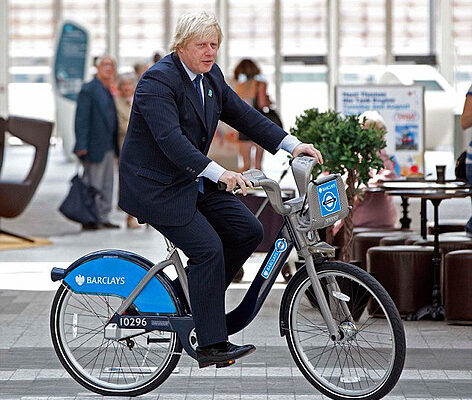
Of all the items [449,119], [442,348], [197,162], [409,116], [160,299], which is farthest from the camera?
[449,119]

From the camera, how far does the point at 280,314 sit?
4.94 meters

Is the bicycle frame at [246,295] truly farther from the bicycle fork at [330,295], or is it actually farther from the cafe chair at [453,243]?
the cafe chair at [453,243]

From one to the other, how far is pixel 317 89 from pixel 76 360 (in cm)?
2212

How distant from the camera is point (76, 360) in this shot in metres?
5.18

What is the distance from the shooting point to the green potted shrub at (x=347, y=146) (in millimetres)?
6816

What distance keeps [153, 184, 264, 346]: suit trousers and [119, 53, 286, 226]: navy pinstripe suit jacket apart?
0.07m

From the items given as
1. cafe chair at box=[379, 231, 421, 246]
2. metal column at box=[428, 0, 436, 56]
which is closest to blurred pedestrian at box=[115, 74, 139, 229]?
cafe chair at box=[379, 231, 421, 246]

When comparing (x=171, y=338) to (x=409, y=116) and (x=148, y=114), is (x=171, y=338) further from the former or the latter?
(x=409, y=116)

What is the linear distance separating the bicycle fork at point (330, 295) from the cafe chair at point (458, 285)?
2119 mm

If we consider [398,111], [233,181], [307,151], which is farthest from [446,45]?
[233,181]

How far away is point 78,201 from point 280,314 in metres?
7.44

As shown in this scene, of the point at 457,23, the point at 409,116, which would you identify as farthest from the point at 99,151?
the point at 457,23

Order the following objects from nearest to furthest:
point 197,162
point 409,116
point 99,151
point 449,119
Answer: point 197,162
point 409,116
point 99,151
point 449,119

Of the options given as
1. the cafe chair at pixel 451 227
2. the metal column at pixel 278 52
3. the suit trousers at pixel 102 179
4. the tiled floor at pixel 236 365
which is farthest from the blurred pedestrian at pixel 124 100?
the metal column at pixel 278 52
